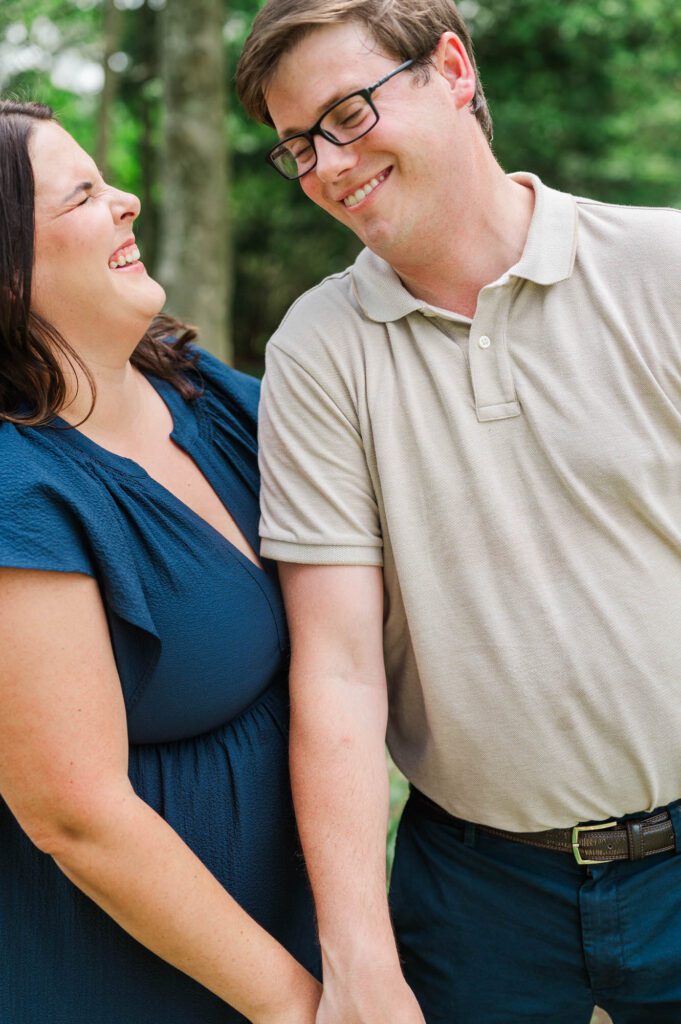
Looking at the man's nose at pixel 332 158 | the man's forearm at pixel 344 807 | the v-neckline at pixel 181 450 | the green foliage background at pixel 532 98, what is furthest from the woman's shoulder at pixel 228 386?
the green foliage background at pixel 532 98

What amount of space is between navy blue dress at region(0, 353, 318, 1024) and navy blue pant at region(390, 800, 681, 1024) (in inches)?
13.0

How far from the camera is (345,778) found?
1886 mm

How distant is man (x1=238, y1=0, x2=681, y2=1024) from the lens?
184 centimetres

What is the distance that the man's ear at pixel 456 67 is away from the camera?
6.48ft

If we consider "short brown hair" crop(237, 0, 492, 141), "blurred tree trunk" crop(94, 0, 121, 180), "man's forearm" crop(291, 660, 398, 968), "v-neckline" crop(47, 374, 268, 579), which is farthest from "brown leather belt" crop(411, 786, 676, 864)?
"blurred tree trunk" crop(94, 0, 121, 180)

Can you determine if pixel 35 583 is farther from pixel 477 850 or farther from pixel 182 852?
pixel 477 850

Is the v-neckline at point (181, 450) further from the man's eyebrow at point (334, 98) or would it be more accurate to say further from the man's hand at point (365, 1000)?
the man's hand at point (365, 1000)

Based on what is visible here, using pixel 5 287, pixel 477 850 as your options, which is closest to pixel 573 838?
pixel 477 850

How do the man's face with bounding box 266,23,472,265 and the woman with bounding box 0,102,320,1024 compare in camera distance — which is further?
the man's face with bounding box 266,23,472,265

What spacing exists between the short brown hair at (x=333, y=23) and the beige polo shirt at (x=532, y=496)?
1.24 feet

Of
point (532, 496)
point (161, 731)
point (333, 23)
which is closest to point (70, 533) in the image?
point (161, 731)

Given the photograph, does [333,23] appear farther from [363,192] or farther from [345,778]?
[345,778]

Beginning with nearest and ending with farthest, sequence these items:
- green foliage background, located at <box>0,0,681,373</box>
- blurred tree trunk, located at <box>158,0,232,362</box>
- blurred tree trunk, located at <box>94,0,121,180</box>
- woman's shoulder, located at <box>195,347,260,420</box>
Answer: woman's shoulder, located at <box>195,347,260,420</box>, blurred tree trunk, located at <box>94,0,121,180</box>, blurred tree trunk, located at <box>158,0,232,362</box>, green foliage background, located at <box>0,0,681,373</box>

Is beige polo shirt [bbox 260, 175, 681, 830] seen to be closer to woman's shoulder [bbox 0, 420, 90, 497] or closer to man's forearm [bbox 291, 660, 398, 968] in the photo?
man's forearm [bbox 291, 660, 398, 968]
